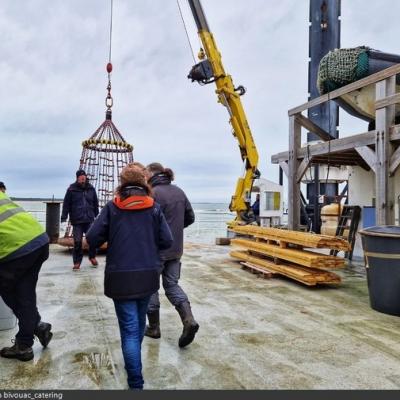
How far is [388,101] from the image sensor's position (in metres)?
5.70

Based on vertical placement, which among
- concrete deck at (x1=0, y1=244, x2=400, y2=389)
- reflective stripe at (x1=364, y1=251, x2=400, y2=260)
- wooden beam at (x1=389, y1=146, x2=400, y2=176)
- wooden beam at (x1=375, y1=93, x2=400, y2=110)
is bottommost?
concrete deck at (x1=0, y1=244, x2=400, y2=389)

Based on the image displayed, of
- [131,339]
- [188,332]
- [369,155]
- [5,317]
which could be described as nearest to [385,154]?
[369,155]

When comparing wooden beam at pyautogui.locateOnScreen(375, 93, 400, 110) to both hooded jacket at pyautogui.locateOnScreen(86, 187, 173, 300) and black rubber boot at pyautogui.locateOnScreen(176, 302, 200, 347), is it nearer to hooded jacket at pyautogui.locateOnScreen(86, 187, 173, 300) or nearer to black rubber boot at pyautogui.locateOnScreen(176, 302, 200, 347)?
black rubber boot at pyautogui.locateOnScreen(176, 302, 200, 347)

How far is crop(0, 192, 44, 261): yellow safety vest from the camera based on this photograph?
2.80 meters

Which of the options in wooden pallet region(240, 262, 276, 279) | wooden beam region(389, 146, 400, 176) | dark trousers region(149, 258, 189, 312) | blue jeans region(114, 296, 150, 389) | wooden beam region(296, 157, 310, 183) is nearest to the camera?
blue jeans region(114, 296, 150, 389)

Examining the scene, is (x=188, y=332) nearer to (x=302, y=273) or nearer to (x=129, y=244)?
(x=129, y=244)

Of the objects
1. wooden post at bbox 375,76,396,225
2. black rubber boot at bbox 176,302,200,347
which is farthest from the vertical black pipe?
black rubber boot at bbox 176,302,200,347

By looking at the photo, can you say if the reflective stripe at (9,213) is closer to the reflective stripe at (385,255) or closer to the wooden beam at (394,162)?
the reflective stripe at (385,255)

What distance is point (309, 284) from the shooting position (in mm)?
5719

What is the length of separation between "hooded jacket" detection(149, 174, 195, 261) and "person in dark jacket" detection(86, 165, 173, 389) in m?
0.89

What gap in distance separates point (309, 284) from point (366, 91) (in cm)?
442

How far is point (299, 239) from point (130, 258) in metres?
4.29

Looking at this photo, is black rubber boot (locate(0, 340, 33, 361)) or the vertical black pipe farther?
the vertical black pipe
